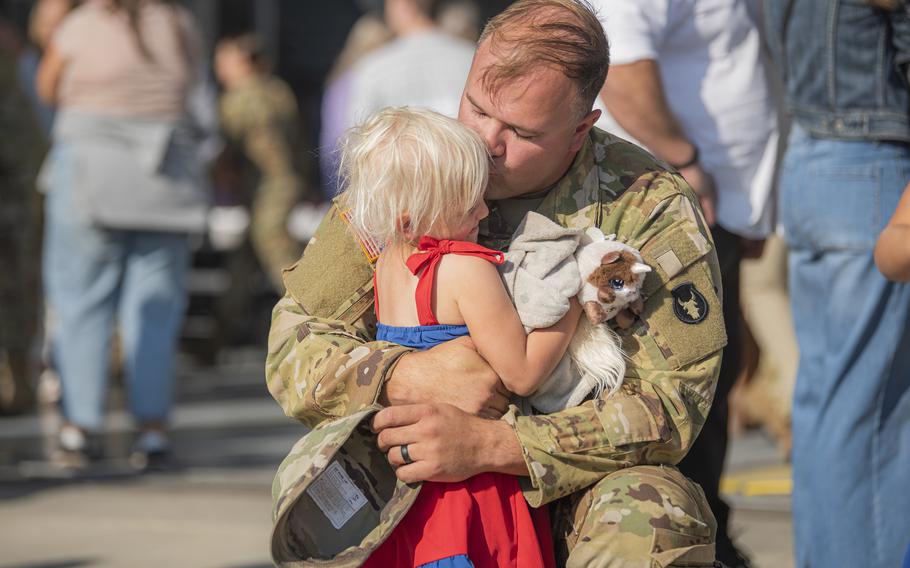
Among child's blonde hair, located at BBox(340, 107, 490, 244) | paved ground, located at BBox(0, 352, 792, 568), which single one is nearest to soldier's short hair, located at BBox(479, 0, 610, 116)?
child's blonde hair, located at BBox(340, 107, 490, 244)

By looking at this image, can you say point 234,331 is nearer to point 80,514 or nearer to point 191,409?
point 191,409

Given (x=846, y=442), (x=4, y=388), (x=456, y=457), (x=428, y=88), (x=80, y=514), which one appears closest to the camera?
(x=456, y=457)

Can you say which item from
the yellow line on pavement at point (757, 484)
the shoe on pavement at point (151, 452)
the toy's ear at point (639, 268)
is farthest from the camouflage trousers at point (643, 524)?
the shoe on pavement at point (151, 452)

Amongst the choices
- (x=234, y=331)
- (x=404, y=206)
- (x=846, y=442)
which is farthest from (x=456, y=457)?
(x=234, y=331)

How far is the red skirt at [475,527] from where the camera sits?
8.60 ft

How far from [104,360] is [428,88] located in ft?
5.70

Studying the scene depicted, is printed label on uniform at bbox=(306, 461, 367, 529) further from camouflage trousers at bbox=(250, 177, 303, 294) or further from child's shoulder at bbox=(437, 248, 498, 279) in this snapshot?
camouflage trousers at bbox=(250, 177, 303, 294)

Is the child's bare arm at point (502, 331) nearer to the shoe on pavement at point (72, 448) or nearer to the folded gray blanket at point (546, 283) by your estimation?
the folded gray blanket at point (546, 283)

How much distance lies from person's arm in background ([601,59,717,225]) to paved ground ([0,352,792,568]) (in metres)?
1.24

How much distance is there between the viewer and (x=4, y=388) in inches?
302

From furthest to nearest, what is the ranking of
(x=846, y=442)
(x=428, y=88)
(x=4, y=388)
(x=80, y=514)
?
(x=4, y=388)
(x=428, y=88)
(x=80, y=514)
(x=846, y=442)

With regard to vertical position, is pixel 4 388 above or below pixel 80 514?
below

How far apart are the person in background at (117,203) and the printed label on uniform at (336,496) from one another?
343 centimetres

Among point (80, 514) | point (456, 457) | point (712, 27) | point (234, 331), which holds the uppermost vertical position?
point (712, 27)
